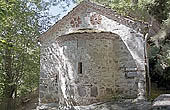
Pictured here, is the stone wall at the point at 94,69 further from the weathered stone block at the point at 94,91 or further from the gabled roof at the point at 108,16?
the gabled roof at the point at 108,16

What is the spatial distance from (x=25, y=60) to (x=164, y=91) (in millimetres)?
9404

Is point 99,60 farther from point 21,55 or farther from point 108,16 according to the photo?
point 21,55

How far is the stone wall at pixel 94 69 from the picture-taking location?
8609 millimetres

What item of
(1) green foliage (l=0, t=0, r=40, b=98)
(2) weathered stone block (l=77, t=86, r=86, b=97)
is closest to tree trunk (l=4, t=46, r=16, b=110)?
(1) green foliage (l=0, t=0, r=40, b=98)

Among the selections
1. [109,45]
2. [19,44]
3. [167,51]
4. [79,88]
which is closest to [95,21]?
[109,45]

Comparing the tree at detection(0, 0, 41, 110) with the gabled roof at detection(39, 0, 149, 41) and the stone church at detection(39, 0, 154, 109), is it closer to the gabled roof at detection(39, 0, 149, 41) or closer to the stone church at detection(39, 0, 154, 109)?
the gabled roof at detection(39, 0, 149, 41)

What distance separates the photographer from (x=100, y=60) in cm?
885

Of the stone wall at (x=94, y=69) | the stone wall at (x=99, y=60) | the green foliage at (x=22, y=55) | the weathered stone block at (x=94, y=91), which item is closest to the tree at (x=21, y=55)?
the green foliage at (x=22, y=55)

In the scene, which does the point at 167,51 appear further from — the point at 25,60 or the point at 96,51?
the point at 25,60

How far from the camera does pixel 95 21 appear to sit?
10.1m

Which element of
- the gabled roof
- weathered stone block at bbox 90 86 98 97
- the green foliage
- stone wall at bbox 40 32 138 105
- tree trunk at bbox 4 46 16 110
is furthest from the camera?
tree trunk at bbox 4 46 16 110

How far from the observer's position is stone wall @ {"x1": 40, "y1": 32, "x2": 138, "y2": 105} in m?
8.61

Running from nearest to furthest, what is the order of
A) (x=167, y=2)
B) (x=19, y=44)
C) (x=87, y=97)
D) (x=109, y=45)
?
(x=87, y=97), (x=109, y=45), (x=167, y=2), (x=19, y=44)

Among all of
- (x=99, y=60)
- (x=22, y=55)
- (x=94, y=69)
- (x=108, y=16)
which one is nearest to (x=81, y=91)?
(x=94, y=69)
